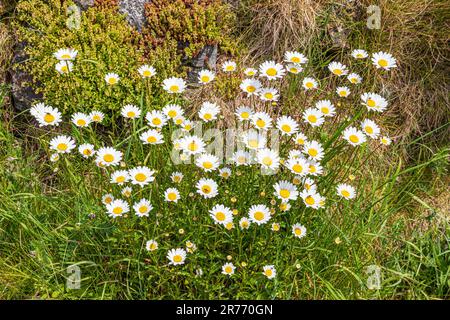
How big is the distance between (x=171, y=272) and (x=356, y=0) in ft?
9.83

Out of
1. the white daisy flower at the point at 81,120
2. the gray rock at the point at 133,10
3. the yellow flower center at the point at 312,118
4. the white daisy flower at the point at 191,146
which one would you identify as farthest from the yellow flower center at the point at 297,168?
the gray rock at the point at 133,10

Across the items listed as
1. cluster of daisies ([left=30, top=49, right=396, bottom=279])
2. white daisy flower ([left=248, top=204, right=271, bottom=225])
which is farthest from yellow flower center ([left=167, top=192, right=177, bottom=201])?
white daisy flower ([left=248, top=204, right=271, bottom=225])

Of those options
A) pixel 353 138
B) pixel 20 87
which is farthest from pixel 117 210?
pixel 20 87

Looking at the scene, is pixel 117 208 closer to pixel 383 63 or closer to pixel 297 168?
pixel 297 168

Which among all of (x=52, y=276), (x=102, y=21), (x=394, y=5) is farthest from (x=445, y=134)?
(x=52, y=276)

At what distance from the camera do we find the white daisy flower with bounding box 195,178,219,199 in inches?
101

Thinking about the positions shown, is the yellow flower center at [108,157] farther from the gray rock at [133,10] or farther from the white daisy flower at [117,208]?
the gray rock at [133,10]

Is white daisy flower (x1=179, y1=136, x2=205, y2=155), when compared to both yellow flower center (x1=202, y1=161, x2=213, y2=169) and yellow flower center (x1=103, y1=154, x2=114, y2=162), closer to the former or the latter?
yellow flower center (x1=202, y1=161, x2=213, y2=169)

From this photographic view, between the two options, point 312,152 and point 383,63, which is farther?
point 383,63

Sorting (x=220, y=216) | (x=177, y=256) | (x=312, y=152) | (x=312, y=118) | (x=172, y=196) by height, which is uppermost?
(x=312, y=118)

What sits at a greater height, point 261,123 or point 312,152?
point 261,123

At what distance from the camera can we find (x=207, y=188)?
2637mm

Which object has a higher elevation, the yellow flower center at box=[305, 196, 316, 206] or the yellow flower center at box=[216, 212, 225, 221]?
the yellow flower center at box=[305, 196, 316, 206]

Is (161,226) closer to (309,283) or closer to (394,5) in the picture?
A: (309,283)
